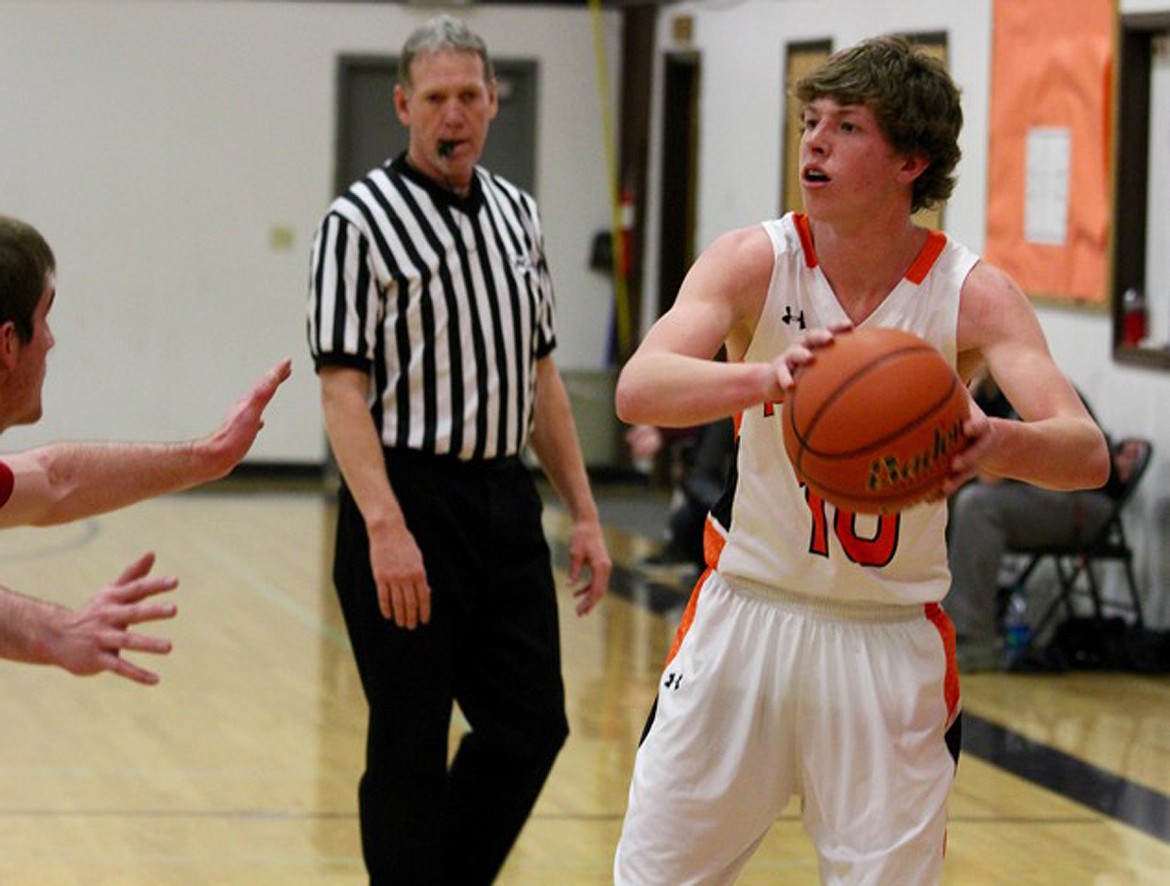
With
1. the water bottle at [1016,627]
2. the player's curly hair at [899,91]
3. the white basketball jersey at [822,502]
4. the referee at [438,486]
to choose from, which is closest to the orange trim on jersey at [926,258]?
the white basketball jersey at [822,502]

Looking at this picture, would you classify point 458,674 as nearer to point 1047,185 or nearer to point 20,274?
point 20,274

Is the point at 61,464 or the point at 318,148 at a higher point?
the point at 318,148

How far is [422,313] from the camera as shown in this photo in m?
4.31

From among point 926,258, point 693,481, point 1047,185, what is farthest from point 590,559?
point 693,481

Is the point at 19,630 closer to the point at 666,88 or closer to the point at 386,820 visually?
the point at 386,820

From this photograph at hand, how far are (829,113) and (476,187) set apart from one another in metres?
1.40

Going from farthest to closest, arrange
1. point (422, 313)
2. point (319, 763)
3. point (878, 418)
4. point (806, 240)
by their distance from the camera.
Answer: point (319, 763) < point (422, 313) < point (806, 240) < point (878, 418)

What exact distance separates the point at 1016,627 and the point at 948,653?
18.4 ft

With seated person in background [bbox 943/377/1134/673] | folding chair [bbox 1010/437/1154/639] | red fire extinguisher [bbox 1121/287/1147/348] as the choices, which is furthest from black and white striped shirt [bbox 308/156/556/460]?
red fire extinguisher [bbox 1121/287/1147/348]

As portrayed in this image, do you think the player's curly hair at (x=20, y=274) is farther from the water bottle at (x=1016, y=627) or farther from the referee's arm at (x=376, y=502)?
the water bottle at (x=1016, y=627)

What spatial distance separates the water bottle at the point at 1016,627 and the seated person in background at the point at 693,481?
1.45 m

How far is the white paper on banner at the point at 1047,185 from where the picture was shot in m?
9.42

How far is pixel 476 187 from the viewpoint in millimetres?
4488

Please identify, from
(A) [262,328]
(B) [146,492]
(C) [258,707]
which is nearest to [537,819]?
(C) [258,707]
